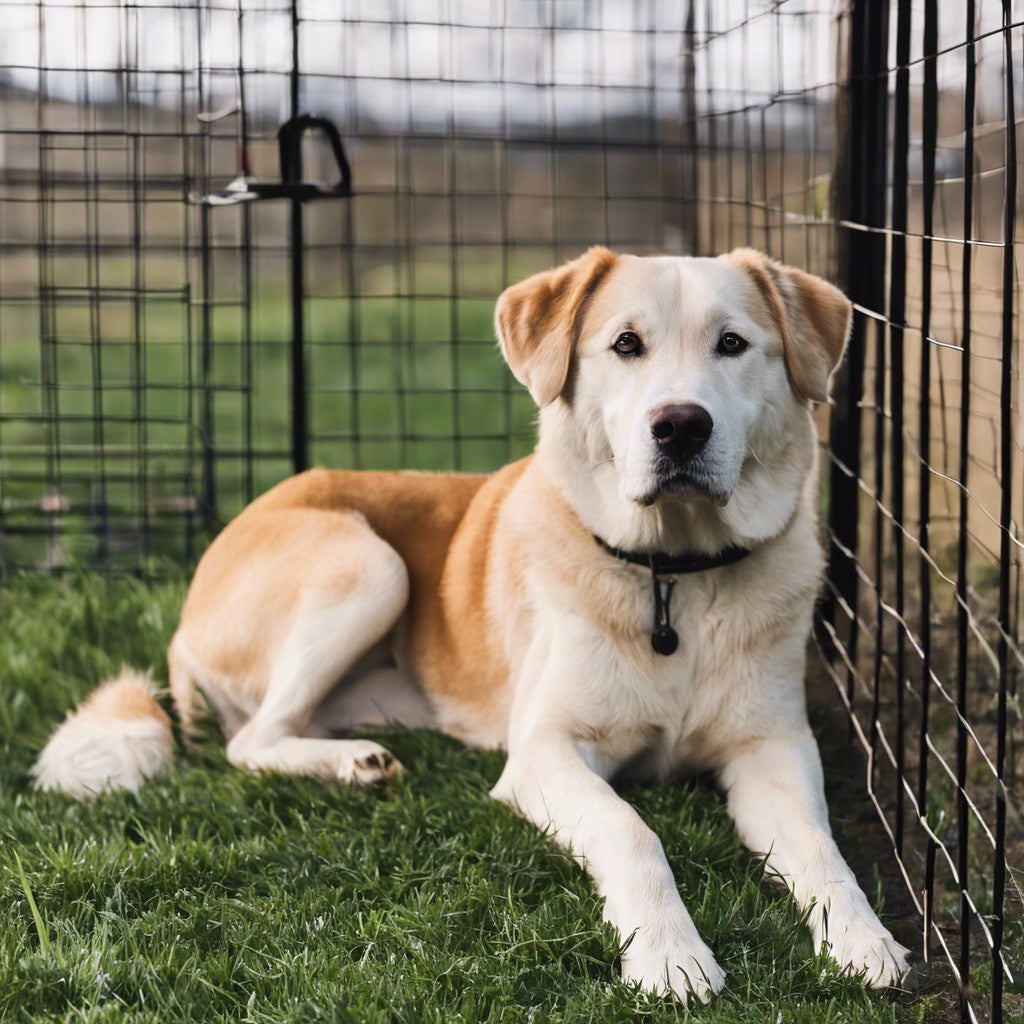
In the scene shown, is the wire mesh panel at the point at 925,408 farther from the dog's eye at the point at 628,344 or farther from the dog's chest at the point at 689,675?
the dog's eye at the point at 628,344

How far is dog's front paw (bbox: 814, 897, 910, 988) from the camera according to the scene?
2.18 metres

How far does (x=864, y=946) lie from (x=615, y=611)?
0.90m

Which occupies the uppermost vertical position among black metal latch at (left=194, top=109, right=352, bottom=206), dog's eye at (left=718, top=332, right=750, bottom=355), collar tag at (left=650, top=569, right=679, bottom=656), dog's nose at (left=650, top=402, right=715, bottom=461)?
black metal latch at (left=194, top=109, right=352, bottom=206)

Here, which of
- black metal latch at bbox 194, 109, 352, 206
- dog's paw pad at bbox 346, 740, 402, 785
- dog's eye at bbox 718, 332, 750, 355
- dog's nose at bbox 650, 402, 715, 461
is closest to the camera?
dog's nose at bbox 650, 402, 715, 461

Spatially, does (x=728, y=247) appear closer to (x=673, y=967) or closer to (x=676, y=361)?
(x=676, y=361)

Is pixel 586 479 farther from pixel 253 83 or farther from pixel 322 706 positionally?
pixel 253 83

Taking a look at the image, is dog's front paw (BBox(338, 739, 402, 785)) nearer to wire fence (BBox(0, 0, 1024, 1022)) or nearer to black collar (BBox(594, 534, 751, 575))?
black collar (BBox(594, 534, 751, 575))

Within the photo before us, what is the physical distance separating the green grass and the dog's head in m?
0.74

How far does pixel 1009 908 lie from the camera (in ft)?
8.32

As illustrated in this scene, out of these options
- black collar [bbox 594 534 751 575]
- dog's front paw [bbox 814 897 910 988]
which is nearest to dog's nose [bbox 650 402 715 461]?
black collar [bbox 594 534 751 575]

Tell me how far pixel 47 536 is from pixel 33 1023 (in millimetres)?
3092

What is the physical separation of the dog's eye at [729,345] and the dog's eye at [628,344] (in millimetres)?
164

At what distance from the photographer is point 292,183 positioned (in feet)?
12.9

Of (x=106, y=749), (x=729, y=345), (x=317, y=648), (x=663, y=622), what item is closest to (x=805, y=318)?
(x=729, y=345)
